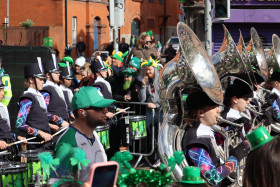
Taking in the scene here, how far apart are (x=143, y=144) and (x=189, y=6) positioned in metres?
2.76

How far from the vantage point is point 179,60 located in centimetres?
548

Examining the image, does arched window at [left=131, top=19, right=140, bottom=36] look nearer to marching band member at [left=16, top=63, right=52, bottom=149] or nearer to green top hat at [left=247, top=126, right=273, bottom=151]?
marching band member at [left=16, top=63, right=52, bottom=149]

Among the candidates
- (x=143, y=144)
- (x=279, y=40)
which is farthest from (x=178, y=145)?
(x=279, y=40)

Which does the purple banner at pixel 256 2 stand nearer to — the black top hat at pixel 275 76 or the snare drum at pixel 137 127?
the black top hat at pixel 275 76

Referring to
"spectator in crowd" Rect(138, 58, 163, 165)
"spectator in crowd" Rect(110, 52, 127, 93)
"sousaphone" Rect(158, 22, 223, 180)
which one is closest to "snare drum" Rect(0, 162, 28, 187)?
"sousaphone" Rect(158, 22, 223, 180)

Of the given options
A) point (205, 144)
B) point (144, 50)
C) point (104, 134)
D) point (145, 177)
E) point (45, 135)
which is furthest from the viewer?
point (144, 50)

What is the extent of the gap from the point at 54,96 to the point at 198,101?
4.45m

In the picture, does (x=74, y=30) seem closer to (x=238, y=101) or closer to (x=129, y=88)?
(x=129, y=88)

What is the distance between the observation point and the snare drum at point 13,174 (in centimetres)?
605

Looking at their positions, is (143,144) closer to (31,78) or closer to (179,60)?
(31,78)

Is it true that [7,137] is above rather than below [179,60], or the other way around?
below

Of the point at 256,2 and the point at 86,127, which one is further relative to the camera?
the point at 256,2

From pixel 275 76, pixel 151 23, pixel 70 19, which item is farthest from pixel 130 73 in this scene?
pixel 151 23

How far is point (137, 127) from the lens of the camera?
10.1 meters
